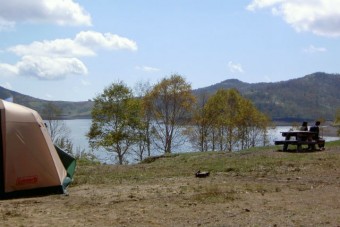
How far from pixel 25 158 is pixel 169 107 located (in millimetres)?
42605

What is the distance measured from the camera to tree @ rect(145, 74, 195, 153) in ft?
169

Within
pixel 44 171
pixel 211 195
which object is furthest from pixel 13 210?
pixel 211 195

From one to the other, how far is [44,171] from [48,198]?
2.99 ft

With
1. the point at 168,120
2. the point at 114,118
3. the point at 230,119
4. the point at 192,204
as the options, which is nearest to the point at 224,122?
the point at 230,119

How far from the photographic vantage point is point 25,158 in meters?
10.5

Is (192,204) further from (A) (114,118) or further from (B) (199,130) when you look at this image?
(B) (199,130)

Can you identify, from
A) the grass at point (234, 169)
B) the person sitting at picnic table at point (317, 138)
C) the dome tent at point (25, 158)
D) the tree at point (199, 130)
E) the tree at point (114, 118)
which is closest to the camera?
the dome tent at point (25, 158)

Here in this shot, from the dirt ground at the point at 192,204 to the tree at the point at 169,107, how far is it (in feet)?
130

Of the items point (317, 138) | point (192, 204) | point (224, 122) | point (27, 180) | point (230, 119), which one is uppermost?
point (230, 119)

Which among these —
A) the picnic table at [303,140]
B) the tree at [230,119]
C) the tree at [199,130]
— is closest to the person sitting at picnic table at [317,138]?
the picnic table at [303,140]

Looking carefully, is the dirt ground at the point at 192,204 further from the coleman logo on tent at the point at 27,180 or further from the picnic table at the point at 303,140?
the picnic table at the point at 303,140

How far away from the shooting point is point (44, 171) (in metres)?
10.7

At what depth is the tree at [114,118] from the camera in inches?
1911

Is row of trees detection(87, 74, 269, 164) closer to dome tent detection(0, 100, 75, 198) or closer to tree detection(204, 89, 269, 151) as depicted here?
tree detection(204, 89, 269, 151)
